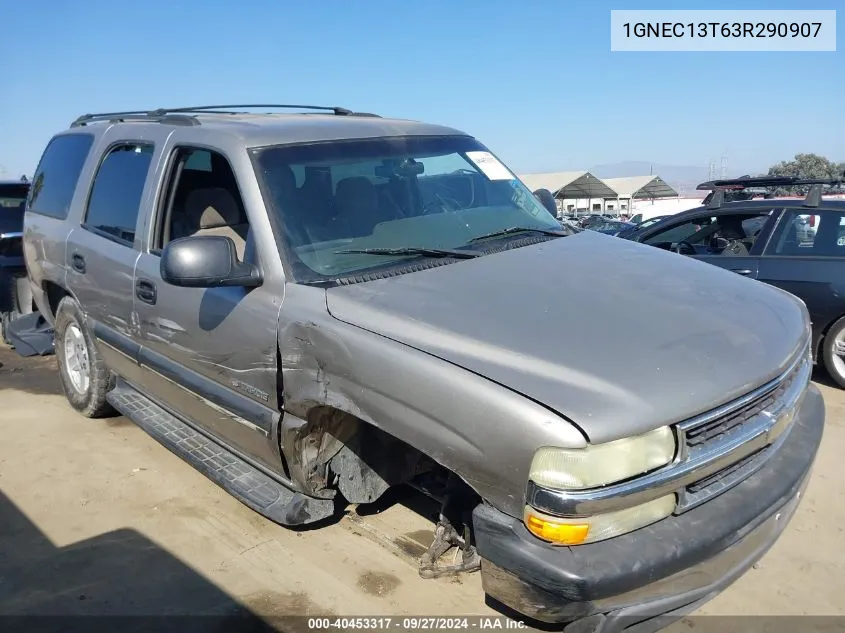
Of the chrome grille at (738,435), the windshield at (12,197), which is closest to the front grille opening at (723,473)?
the chrome grille at (738,435)

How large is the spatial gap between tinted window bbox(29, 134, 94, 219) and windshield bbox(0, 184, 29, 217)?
2301 mm

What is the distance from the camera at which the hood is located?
205 centimetres

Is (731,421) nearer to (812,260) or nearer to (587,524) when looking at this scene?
(587,524)

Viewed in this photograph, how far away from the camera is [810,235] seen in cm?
596

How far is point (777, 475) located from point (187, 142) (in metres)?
3.09

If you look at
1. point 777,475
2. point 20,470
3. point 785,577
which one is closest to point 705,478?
point 777,475

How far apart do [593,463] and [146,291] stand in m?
2.67

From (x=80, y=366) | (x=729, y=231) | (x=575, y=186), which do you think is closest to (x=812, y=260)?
(x=729, y=231)

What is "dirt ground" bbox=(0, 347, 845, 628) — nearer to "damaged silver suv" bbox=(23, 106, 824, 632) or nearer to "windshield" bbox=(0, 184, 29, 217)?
"damaged silver suv" bbox=(23, 106, 824, 632)

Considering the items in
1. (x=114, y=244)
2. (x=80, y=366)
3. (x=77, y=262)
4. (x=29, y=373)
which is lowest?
(x=29, y=373)

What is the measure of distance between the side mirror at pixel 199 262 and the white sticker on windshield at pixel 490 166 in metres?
1.63

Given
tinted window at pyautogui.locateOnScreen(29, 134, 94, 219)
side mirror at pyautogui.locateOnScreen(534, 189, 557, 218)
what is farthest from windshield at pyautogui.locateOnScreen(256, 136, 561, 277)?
tinted window at pyautogui.locateOnScreen(29, 134, 94, 219)

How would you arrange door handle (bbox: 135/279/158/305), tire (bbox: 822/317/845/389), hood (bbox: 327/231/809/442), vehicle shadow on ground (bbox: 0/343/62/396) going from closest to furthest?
hood (bbox: 327/231/809/442) → door handle (bbox: 135/279/158/305) → tire (bbox: 822/317/845/389) → vehicle shadow on ground (bbox: 0/343/62/396)

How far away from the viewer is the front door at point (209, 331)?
2.97 metres
